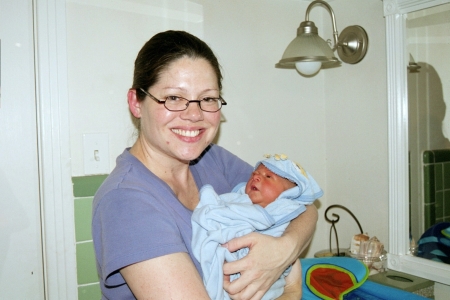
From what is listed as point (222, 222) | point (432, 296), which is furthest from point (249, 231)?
point (432, 296)

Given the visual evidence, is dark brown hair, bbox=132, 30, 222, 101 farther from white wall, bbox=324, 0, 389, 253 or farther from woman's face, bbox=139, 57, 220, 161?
white wall, bbox=324, 0, 389, 253

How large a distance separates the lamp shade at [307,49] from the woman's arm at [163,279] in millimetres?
1063

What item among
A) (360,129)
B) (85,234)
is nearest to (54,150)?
(85,234)

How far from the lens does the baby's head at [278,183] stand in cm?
123

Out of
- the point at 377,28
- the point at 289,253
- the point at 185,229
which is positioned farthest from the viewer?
the point at 377,28

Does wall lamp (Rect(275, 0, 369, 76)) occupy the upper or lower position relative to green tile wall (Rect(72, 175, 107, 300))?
upper

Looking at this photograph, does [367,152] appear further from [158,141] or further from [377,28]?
[158,141]

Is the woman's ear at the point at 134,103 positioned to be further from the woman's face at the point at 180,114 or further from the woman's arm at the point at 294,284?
the woman's arm at the point at 294,284

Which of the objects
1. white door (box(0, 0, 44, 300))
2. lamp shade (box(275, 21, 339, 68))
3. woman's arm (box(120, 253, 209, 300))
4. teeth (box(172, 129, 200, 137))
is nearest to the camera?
woman's arm (box(120, 253, 209, 300))

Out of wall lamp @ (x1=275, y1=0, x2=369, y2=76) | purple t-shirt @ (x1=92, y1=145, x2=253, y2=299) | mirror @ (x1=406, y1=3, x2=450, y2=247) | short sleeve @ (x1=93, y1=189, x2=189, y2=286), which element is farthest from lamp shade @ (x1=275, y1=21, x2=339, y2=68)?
short sleeve @ (x1=93, y1=189, x2=189, y2=286)

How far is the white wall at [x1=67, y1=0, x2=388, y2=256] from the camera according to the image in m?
1.50

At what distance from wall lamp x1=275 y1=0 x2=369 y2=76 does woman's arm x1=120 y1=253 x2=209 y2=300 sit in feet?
3.52

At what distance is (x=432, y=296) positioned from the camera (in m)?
1.58

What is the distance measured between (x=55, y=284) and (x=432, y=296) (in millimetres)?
1405
